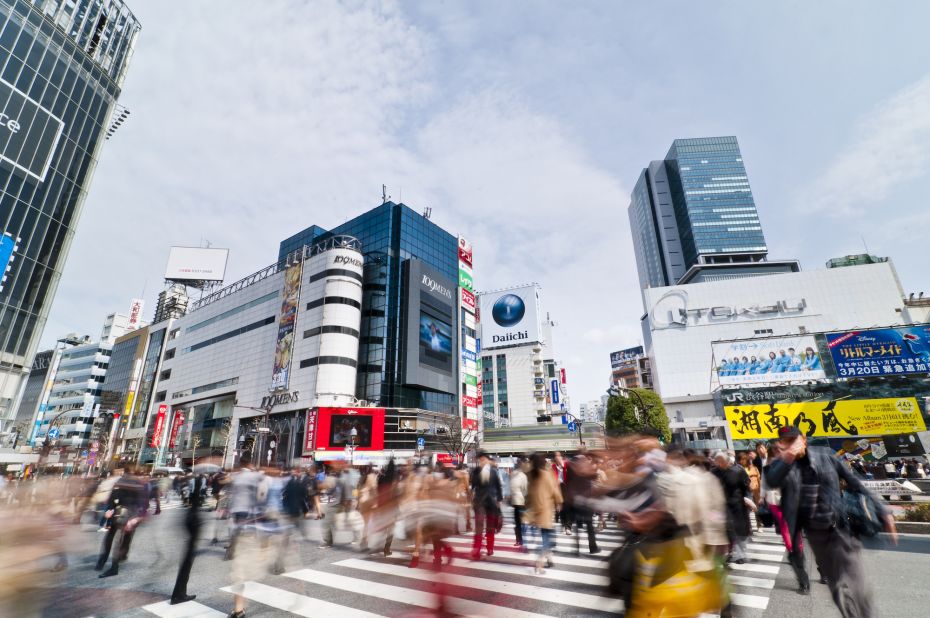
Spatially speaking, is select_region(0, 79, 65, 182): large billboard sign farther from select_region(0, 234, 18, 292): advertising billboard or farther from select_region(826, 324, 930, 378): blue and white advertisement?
select_region(826, 324, 930, 378): blue and white advertisement

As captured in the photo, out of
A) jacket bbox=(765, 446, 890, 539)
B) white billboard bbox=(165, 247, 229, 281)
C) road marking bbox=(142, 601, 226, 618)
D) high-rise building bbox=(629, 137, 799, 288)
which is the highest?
high-rise building bbox=(629, 137, 799, 288)

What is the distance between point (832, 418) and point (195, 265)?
3414 inches

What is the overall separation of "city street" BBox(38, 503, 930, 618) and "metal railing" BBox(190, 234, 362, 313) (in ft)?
157

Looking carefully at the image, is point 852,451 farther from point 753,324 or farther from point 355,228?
point 355,228

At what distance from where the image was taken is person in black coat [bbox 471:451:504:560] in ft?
26.8

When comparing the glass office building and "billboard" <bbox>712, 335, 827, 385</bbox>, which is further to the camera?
the glass office building

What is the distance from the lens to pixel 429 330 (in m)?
57.4

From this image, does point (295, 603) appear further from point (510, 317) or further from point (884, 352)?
point (510, 317)

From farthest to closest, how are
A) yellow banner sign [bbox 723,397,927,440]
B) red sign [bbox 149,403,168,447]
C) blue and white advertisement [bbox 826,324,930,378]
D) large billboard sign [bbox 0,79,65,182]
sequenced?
red sign [bbox 149,403,168,447] < blue and white advertisement [bbox 826,324,930,378] < large billboard sign [bbox 0,79,65,182] < yellow banner sign [bbox 723,397,927,440]

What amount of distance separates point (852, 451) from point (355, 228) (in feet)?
207

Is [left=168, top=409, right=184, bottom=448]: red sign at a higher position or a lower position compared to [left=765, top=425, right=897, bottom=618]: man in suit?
higher

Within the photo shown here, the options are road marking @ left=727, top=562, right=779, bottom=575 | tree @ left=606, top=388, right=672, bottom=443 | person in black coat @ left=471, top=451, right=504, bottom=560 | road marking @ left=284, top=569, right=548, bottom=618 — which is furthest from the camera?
tree @ left=606, top=388, right=672, bottom=443

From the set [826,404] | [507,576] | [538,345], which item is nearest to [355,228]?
[538,345]

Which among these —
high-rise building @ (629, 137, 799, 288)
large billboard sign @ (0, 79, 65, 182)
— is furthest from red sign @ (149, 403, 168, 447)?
high-rise building @ (629, 137, 799, 288)
